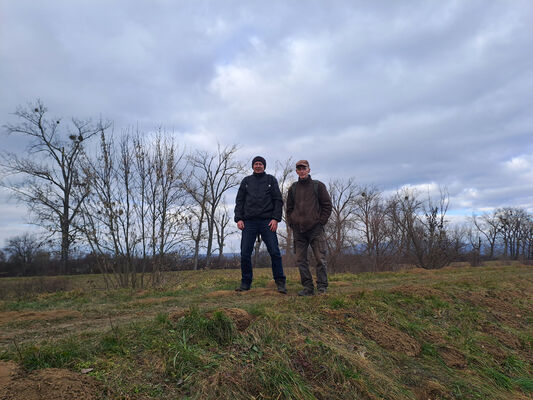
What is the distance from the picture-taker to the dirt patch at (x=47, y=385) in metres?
1.97

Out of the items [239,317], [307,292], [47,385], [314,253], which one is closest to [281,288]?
[307,292]

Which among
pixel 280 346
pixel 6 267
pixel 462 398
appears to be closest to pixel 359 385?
pixel 280 346

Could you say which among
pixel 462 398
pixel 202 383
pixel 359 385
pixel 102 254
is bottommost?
pixel 462 398

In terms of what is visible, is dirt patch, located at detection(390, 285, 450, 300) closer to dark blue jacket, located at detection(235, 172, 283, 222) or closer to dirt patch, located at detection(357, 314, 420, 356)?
dirt patch, located at detection(357, 314, 420, 356)

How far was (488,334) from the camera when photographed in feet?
14.3

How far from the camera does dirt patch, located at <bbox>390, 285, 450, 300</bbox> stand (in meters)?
5.25

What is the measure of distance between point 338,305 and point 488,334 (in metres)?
1.98

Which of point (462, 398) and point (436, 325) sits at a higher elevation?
point (436, 325)

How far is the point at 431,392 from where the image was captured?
114 inches

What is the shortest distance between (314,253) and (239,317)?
2.65 m

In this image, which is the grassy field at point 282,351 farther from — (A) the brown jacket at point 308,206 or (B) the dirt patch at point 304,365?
(A) the brown jacket at point 308,206

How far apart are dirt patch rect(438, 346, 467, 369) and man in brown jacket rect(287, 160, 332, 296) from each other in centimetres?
221

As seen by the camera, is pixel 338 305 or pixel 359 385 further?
pixel 338 305

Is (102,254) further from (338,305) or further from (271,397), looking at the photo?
(271,397)
